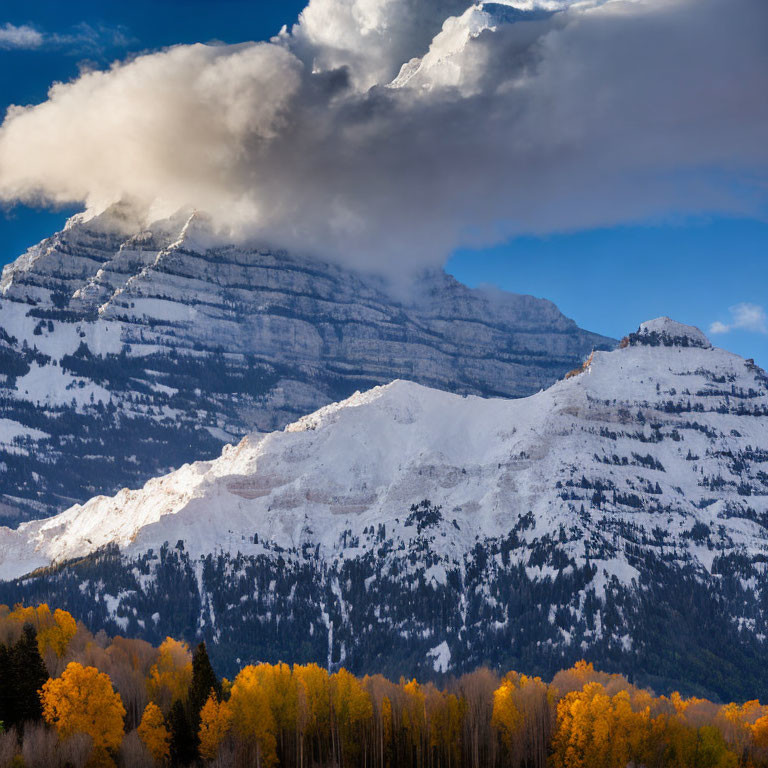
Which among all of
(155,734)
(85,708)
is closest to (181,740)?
(155,734)

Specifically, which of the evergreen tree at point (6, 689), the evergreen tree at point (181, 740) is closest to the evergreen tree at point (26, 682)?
the evergreen tree at point (6, 689)

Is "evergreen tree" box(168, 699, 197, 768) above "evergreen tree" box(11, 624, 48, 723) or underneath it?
underneath

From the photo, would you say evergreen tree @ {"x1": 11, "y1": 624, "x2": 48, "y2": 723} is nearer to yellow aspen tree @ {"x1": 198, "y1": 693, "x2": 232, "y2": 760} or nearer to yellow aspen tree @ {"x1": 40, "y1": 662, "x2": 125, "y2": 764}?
yellow aspen tree @ {"x1": 40, "y1": 662, "x2": 125, "y2": 764}

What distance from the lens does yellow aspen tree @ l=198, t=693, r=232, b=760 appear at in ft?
644

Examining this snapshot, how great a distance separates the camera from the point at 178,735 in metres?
196

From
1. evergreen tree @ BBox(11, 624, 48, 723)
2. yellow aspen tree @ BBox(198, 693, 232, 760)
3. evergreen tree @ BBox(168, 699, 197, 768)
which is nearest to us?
evergreen tree @ BBox(11, 624, 48, 723)

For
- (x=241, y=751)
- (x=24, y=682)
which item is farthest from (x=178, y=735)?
(x=24, y=682)

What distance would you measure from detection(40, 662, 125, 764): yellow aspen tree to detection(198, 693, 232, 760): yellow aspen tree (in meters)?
12.9

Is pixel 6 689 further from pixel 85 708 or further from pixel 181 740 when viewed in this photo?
pixel 181 740

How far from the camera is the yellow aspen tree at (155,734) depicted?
192 metres

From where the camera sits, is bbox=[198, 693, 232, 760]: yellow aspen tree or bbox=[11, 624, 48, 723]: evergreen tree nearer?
bbox=[11, 624, 48, 723]: evergreen tree

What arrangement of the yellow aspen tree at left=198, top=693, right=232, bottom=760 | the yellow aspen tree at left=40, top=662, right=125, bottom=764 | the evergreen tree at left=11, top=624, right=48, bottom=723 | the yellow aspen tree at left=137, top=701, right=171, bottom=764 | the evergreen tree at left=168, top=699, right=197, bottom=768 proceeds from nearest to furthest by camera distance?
1. the yellow aspen tree at left=40, top=662, right=125, bottom=764
2. the evergreen tree at left=11, top=624, right=48, bottom=723
3. the yellow aspen tree at left=137, top=701, right=171, bottom=764
4. the evergreen tree at left=168, top=699, right=197, bottom=768
5. the yellow aspen tree at left=198, top=693, right=232, bottom=760

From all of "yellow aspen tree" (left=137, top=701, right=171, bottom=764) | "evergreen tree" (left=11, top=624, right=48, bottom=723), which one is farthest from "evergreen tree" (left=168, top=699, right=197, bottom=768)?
"evergreen tree" (left=11, top=624, right=48, bottom=723)

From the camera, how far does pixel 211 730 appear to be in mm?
197625
